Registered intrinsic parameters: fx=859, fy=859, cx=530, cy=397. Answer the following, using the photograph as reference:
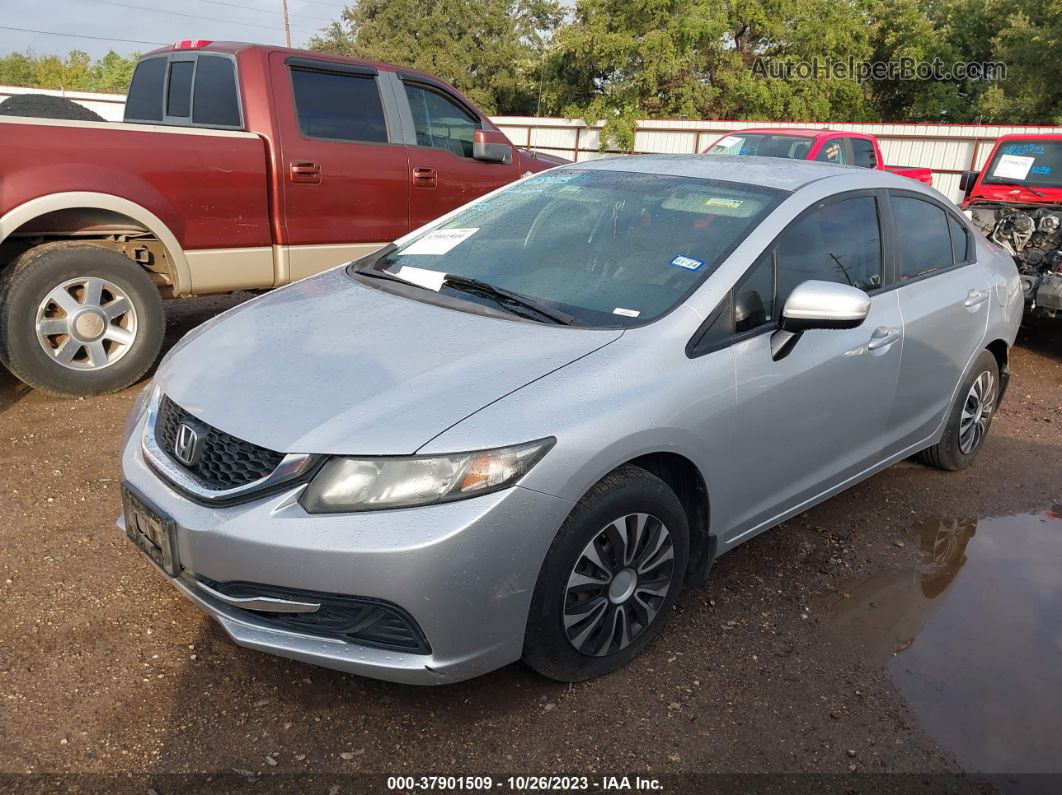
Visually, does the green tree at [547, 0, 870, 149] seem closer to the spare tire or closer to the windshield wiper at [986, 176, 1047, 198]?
the windshield wiper at [986, 176, 1047, 198]

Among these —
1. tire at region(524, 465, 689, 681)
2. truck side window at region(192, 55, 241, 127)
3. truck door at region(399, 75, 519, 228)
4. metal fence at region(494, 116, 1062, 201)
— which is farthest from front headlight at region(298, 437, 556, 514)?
metal fence at region(494, 116, 1062, 201)

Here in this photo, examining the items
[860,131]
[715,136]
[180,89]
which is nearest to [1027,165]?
[180,89]

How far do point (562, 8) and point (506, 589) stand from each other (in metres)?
49.8

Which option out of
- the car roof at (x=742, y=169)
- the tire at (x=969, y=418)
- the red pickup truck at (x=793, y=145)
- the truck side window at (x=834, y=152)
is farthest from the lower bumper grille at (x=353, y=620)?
the truck side window at (x=834, y=152)

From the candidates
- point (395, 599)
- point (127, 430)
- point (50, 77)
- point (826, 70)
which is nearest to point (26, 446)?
point (127, 430)

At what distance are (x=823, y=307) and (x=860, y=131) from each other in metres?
19.9

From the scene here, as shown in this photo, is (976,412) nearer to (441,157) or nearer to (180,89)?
(441,157)

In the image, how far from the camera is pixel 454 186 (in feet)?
21.3

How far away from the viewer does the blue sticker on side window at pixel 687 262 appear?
3.05 m

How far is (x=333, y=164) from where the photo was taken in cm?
570

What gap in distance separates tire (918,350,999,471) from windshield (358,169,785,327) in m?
1.84

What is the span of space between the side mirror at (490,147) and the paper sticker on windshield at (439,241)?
2.60 meters

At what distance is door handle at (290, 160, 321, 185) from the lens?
5516 mm

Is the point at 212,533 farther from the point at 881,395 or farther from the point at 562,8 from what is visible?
the point at 562,8
